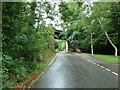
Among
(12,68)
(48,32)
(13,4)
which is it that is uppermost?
(13,4)

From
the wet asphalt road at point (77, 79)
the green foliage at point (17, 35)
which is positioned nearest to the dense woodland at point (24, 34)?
the green foliage at point (17, 35)

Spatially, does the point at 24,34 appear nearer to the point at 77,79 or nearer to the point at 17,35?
the point at 17,35

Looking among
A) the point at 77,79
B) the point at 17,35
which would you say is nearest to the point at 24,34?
the point at 17,35

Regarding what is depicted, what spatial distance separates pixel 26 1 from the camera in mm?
7000

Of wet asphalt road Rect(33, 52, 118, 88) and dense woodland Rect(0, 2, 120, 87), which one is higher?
dense woodland Rect(0, 2, 120, 87)

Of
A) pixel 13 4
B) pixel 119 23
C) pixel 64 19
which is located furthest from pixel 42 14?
pixel 119 23

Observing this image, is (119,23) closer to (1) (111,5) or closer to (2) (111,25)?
(2) (111,25)

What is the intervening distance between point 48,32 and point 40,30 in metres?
0.94

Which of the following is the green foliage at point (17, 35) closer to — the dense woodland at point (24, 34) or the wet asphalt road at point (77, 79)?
the dense woodland at point (24, 34)

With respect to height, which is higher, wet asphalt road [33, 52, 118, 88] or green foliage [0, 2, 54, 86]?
green foliage [0, 2, 54, 86]

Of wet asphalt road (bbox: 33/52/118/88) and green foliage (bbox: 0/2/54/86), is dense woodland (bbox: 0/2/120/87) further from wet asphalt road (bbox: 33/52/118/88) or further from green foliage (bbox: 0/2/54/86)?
wet asphalt road (bbox: 33/52/118/88)

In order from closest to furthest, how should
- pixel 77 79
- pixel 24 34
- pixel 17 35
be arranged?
pixel 17 35 → pixel 24 34 → pixel 77 79

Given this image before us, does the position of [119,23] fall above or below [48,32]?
above

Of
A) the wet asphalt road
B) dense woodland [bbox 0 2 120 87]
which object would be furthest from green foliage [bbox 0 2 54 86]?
the wet asphalt road
